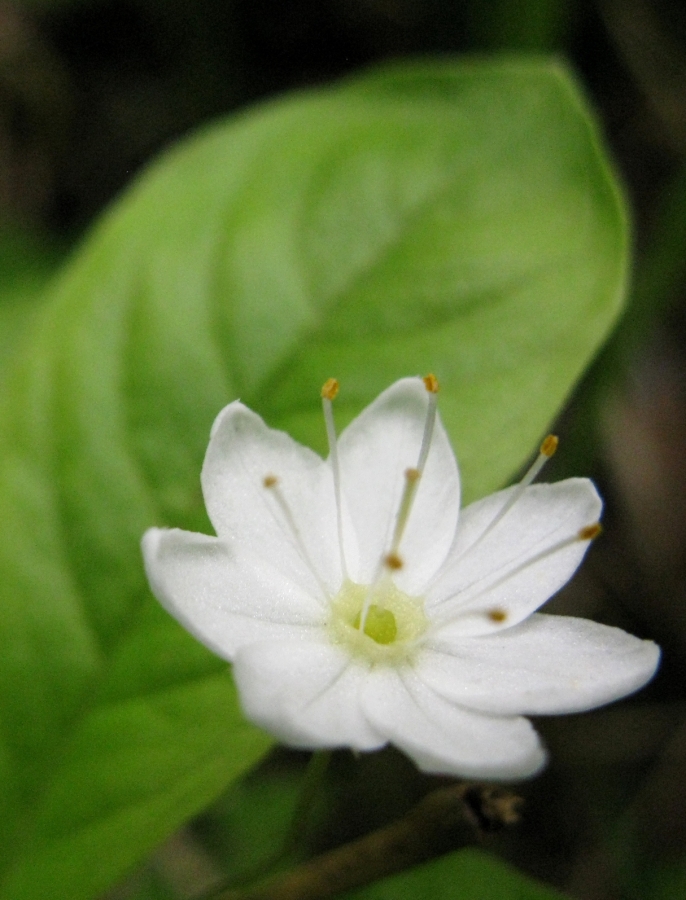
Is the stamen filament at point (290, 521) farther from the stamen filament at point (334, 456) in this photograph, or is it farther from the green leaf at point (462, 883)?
the green leaf at point (462, 883)

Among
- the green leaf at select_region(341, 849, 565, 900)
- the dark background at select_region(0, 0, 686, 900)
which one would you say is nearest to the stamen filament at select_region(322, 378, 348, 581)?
the green leaf at select_region(341, 849, 565, 900)

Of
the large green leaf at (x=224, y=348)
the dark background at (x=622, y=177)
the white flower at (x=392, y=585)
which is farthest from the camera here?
the dark background at (x=622, y=177)

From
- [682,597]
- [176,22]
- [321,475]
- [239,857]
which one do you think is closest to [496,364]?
[321,475]

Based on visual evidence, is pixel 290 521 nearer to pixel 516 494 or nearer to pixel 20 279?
pixel 516 494

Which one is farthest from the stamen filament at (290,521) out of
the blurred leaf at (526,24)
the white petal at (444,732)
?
the blurred leaf at (526,24)

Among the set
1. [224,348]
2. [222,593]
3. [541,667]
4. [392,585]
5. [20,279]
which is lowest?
[541,667]

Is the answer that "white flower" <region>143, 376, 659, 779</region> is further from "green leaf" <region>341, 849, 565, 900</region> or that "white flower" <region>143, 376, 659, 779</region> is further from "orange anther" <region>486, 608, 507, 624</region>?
"green leaf" <region>341, 849, 565, 900</region>

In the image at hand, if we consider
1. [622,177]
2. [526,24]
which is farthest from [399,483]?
[622,177]
